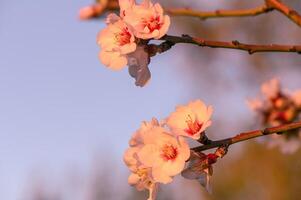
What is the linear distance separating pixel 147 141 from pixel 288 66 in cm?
592

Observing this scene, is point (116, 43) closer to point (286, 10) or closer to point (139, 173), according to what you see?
point (139, 173)

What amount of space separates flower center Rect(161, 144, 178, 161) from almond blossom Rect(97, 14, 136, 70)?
0.57 ft

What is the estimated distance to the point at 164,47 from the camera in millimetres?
1024

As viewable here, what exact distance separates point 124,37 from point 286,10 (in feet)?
1.38

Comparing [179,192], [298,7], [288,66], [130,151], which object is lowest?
[179,192]

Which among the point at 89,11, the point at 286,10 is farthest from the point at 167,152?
the point at 89,11

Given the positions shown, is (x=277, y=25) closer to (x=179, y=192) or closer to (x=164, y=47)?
(x=179, y=192)

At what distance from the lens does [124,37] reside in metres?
1.05

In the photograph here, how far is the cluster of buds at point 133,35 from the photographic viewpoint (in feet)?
3.32

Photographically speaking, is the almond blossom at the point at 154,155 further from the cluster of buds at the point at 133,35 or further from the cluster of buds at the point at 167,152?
the cluster of buds at the point at 133,35

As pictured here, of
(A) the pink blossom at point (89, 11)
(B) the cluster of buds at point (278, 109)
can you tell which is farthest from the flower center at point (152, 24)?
(B) the cluster of buds at point (278, 109)

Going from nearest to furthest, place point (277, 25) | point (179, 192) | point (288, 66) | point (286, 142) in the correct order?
point (286, 142) < point (288, 66) < point (277, 25) < point (179, 192)

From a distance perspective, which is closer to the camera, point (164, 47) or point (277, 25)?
point (164, 47)

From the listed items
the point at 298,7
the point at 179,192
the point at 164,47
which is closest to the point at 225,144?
the point at 164,47
